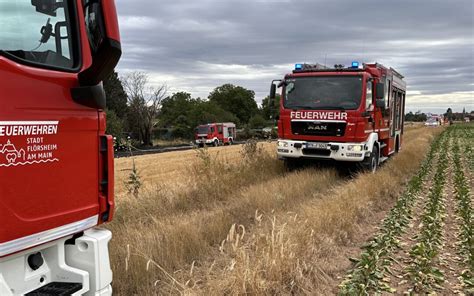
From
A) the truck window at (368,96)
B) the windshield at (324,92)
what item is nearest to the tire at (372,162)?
the truck window at (368,96)

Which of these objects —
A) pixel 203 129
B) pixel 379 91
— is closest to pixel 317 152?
pixel 379 91

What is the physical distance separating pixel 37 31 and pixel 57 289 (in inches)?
64.2

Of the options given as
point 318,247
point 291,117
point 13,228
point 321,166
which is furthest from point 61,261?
point 321,166

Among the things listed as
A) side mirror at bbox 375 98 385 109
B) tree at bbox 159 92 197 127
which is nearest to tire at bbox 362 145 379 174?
side mirror at bbox 375 98 385 109

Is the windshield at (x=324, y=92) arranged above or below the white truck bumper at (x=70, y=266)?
above

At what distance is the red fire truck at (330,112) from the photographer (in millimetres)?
12133

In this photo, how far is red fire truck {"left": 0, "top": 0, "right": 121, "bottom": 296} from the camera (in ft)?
8.41

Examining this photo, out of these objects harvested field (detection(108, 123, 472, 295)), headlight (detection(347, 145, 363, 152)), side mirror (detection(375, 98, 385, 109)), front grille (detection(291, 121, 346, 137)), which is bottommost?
harvested field (detection(108, 123, 472, 295))

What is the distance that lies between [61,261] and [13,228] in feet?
2.01

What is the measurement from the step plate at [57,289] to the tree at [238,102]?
347ft

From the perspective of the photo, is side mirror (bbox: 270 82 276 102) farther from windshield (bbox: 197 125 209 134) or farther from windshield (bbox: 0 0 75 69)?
windshield (bbox: 197 125 209 134)

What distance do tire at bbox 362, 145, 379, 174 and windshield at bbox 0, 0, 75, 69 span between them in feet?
35.1

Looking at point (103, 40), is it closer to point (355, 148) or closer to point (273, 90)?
point (355, 148)

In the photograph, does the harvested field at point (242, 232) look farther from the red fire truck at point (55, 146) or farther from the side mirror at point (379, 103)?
the side mirror at point (379, 103)
